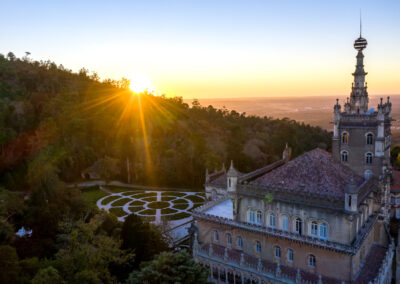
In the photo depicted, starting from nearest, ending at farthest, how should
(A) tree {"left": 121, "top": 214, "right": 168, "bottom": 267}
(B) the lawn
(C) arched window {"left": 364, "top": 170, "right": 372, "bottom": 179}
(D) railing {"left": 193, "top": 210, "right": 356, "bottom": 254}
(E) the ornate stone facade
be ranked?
(D) railing {"left": 193, "top": 210, "right": 356, "bottom": 254}
(E) the ornate stone facade
(A) tree {"left": 121, "top": 214, "right": 168, "bottom": 267}
(C) arched window {"left": 364, "top": 170, "right": 372, "bottom": 179}
(B) the lawn

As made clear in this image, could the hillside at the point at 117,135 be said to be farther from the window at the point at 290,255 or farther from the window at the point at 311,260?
the window at the point at 311,260

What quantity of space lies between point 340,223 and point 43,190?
34.4 meters

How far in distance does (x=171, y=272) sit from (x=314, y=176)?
16035mm

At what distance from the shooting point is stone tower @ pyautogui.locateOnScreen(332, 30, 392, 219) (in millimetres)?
32219

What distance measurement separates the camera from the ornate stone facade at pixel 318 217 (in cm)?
2653

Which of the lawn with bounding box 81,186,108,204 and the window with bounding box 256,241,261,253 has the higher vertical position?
the window with bounding box 256,241,261,253

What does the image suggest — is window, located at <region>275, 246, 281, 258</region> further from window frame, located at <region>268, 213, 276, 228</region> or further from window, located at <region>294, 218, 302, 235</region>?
window, located at <region>294, 218, 302, 235</region>

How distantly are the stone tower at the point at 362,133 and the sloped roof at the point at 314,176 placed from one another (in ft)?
9.59

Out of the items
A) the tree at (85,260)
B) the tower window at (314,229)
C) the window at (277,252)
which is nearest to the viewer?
the tree at (85,260)

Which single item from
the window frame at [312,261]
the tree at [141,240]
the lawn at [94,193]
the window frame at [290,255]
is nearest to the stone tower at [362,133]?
the window frame at [312,261]

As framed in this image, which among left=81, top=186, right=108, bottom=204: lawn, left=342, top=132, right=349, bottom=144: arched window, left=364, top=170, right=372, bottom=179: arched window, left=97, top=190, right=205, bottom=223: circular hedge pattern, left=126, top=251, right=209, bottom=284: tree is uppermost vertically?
left=342, top=132, right=349, bottom=144: arched window

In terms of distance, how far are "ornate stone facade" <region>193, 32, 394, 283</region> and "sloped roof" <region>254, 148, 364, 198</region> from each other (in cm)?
9

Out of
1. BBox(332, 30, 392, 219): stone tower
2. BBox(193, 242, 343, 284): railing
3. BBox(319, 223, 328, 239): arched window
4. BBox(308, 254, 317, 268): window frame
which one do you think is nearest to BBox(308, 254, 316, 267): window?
BBox(308, 254, 317, 268): window frame

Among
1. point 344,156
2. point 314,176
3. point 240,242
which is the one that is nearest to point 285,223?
point 314,176
